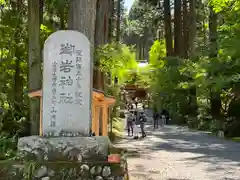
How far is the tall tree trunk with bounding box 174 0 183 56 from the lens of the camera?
3375 cm

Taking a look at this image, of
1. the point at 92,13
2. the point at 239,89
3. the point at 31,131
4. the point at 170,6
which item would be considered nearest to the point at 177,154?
the point at 31,131

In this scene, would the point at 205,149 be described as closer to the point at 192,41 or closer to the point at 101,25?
the point at 101,25

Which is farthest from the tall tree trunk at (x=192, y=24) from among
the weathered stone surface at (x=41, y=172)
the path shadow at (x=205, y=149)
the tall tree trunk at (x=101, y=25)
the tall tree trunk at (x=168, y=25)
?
the weathered stone surface at (x=41, y=172)

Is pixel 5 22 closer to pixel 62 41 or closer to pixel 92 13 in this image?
pixel 92 13

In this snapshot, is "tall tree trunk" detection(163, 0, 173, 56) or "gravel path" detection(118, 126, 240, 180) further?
"tall tree trunk" detection(163, 0, 173, 56)

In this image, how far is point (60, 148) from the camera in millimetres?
7398

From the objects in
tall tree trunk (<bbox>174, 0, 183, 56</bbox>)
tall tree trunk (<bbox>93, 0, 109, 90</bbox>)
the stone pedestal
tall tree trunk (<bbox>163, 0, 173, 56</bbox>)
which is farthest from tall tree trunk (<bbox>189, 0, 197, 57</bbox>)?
the stone pedestal

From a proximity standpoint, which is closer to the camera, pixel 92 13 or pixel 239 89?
pixel 92 13

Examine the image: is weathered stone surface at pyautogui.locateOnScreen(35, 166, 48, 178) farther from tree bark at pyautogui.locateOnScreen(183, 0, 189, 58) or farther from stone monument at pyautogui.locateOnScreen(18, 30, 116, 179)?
tree bark at pyautogui.locateOnScreen(183, 0, 189, 58)

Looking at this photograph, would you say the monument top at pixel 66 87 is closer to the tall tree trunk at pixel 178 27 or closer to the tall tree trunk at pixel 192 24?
the tall tree trunk at pixel 192 24

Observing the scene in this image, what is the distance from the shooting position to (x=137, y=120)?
78.0 ft

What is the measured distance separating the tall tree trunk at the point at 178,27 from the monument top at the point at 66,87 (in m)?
27.0

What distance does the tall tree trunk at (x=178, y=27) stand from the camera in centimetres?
3375

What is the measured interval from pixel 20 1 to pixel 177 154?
8503 mm
